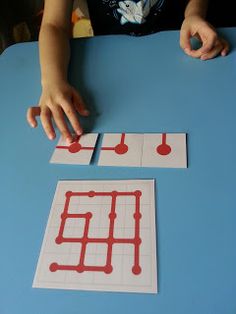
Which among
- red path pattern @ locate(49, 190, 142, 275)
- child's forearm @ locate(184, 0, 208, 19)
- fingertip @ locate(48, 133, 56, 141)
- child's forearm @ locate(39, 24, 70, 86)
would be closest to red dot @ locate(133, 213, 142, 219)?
red path pattern @ locate(49, 190, 142, 275)

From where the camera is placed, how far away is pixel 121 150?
0.55 m

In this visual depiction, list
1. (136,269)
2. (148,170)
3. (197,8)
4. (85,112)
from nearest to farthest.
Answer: (136,269)
(148,170)
(85,112)
(197,8)

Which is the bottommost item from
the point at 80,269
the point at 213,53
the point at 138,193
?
the point at 80,269

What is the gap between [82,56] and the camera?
2.44 feet

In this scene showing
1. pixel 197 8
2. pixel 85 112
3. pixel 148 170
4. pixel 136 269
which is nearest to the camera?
pixel 136 269

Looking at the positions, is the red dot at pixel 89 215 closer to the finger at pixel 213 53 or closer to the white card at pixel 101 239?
the white card at pixel 101 239

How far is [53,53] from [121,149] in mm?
285

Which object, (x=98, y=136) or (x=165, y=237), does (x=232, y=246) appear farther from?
(x=98, y=136)

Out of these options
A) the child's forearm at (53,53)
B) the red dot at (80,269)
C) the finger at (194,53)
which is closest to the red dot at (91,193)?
the red dot at (80,269)

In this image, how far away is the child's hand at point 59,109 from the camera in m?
0.59

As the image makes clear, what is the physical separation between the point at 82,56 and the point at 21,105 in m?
0.18

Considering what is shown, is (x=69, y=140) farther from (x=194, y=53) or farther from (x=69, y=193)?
(x=194, y=53)

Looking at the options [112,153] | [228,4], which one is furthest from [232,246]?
[228,4]

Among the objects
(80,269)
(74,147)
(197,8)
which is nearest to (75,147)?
(74,147)
